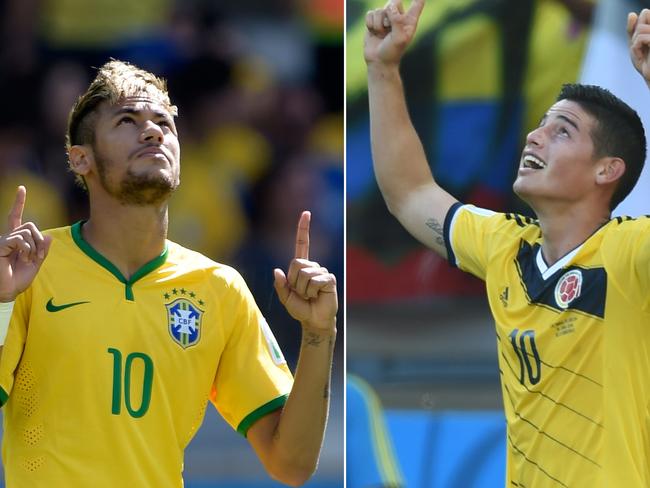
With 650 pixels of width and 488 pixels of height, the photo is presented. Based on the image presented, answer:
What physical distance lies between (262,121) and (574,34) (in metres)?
1.72

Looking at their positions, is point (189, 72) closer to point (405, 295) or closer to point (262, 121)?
point (262, 121)

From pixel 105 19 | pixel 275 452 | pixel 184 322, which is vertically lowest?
pixel 275 452

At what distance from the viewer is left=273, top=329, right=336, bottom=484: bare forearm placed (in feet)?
8.43

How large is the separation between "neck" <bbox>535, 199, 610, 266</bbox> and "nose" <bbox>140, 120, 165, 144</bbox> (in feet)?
3.52

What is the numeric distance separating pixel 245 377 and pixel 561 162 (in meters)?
1.06

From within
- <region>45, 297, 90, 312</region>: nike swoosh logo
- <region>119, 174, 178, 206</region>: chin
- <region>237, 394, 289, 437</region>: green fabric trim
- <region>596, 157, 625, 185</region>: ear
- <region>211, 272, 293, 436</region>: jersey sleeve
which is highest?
<region>596, 157, 625, 185</region>: ear

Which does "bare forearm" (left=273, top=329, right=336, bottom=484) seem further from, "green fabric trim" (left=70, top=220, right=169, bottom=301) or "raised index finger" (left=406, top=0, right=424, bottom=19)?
"raised index finger" (left=406, top=0, right=424, bottom=19)

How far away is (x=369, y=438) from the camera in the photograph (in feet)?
12.7

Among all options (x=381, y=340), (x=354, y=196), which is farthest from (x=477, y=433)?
(x=354, y=196)

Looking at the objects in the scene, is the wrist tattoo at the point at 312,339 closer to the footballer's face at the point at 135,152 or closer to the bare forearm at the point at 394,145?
the footballer's face at the point at 135,152

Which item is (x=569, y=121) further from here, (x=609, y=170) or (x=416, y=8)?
(x=416, y=8)

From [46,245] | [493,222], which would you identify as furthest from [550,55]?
[46,245]

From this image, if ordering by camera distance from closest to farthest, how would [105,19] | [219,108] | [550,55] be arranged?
1. [550,55]
2. [105,19]
3. [219,108]

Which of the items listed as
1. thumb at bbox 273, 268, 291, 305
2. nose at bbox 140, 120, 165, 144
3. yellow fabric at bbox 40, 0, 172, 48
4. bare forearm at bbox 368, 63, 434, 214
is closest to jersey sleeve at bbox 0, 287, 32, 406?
nose at bbox 140, 120, 165, 144
